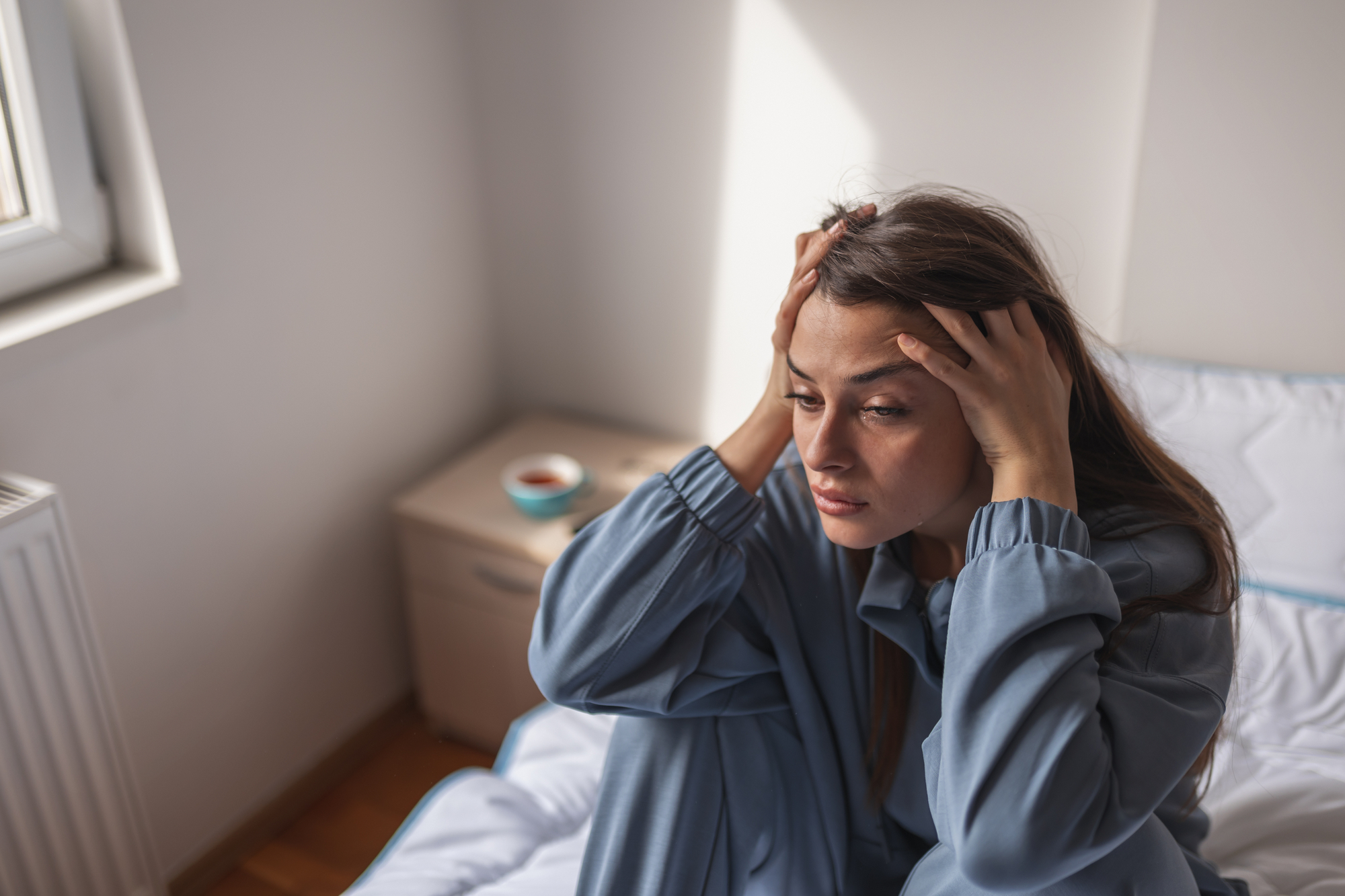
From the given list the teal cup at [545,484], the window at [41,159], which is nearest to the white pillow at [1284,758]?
the teal cup at [545,484]

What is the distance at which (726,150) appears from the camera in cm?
182

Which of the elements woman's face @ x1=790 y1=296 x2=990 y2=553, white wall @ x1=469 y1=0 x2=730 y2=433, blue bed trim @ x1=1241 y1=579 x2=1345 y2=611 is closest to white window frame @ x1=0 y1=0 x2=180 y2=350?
white wall @ x1=469 y1=0 x2=730 y2=433

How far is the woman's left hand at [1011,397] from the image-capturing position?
2.87 feet

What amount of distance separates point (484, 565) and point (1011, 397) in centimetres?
113

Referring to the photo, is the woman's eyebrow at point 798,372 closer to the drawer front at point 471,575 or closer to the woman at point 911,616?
the woman at point 911,616

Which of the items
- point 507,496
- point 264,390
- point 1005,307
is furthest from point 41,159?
point 1005,307

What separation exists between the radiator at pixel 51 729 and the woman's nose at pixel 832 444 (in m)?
0.90

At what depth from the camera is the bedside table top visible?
178cm

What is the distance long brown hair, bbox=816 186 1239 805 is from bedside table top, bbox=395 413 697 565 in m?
0.79

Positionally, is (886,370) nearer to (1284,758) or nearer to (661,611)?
(661,611)

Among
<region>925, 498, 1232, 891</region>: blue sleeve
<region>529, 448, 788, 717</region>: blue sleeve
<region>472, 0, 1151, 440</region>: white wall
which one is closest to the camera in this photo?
<region>925, 498, 1232, 891</region>: blue sleeve

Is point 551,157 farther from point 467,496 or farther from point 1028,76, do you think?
point 1028,76

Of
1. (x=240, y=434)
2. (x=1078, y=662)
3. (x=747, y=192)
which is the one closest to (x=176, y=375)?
(x=240, y=434)

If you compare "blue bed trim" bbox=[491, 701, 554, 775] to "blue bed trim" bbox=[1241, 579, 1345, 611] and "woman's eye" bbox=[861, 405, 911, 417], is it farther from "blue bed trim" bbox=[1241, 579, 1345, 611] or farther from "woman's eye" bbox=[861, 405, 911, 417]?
"blue bed trim" bbox=[1241, 579, 1345, 611]
